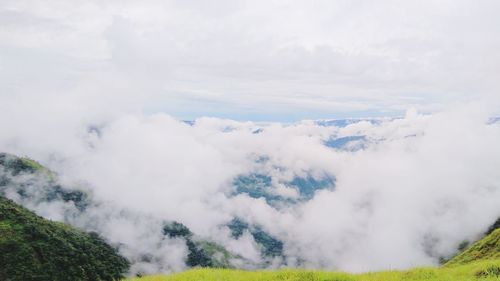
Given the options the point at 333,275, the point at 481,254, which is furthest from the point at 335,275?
the point at 481,254

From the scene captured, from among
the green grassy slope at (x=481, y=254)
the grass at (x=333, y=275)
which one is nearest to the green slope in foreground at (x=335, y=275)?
the grass at (x=333, y=275)

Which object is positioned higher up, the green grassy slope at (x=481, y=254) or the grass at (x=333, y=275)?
the grass at (x=333, y=275)

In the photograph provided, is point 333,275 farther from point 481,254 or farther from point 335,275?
point 481,254

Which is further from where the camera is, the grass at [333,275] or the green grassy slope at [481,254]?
the green grassy slope at [481,254]

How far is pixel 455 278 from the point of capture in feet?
58.6

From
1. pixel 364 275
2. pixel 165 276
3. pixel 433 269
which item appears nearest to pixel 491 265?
pixel 433 269

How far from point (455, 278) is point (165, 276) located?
11.2 m

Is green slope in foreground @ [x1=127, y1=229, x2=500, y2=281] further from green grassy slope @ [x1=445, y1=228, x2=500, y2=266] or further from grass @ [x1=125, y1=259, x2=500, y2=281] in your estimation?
green grassy slope @ [x1=445, y1=228, x2=500, y2=266]

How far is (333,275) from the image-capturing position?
60.8ft

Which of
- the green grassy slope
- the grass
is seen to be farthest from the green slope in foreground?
the green grassy slope

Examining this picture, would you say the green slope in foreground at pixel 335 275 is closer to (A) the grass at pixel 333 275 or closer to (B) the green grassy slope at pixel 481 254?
(A) the grass at pixel 333 275

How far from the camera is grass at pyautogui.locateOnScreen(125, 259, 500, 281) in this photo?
1816 centimetres

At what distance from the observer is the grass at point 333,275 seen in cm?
1816

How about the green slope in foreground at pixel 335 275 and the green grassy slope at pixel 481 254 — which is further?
the green grassy slope at pixel 481 254
